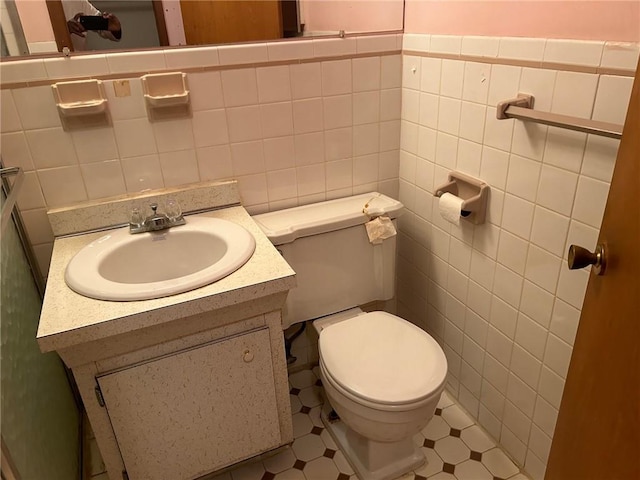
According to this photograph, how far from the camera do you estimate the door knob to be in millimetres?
835

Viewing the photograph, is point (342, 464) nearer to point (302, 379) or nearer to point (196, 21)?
point (302, 379)

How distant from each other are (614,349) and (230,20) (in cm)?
143

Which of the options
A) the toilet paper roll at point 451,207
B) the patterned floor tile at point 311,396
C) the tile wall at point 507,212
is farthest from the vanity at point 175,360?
the tile wall at point 507,212

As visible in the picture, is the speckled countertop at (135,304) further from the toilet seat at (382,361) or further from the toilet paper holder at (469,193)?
the toilet paper holder at (469,193)

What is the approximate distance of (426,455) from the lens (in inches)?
63.4

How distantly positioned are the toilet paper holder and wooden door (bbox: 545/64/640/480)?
22.1 inches

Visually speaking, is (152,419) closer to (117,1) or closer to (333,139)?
(333,139)

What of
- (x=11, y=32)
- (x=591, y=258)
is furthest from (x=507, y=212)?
(x=11, y=32)

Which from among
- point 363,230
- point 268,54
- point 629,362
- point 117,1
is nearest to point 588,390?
point 629,362

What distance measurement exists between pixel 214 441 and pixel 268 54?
1184mm

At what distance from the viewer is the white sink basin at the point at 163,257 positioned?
3.90 feet

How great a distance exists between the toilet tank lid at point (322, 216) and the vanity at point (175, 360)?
91 mm

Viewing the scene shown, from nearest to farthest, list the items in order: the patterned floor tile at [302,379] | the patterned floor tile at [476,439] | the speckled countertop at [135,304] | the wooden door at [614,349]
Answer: the wooden door at [614,349]
the speckled countertop at [135,304]
the patterned floor tile at [476,439]
the patterned floor tile at [302,379]

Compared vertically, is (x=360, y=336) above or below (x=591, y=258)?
below
